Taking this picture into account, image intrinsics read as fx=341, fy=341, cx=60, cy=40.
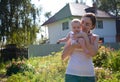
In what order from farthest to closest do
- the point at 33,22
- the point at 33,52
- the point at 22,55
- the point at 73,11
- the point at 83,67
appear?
the point at 73,11
the point at 33,22
the point at 33,52
the point at 22,55
the point at 83,67

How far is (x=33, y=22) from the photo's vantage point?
98.3 feet

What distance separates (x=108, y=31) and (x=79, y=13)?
18.4 feet

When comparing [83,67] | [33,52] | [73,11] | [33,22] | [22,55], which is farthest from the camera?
[73,11]

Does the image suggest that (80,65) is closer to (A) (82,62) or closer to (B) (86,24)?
(A) (82,62)

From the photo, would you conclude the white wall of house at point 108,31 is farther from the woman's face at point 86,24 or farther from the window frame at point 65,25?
the woman's face at point 86,24

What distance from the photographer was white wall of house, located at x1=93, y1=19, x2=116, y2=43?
41.2 m

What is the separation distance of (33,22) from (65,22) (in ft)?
33.6

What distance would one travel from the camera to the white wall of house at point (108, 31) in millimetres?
41250

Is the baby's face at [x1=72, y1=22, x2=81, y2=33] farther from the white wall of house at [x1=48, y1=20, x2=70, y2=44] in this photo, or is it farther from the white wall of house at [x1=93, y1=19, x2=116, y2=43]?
the white wall of house at [x1=93, y1=19, x2=116, y2=43]

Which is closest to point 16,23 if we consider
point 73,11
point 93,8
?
point 73,11

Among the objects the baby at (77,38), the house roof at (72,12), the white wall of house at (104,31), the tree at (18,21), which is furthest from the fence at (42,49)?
the baby at (77,38)

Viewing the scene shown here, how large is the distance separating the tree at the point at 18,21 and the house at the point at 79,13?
8.96m

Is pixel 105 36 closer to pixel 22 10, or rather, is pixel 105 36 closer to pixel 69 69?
pixel 22 10

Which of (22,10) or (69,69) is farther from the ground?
(22,10)
